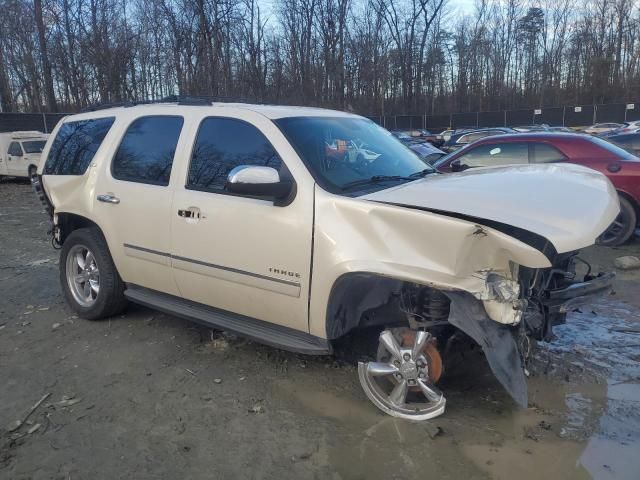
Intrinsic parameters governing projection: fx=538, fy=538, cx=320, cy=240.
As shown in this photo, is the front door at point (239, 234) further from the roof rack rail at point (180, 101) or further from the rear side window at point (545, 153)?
the rear side window at point (545, 153)

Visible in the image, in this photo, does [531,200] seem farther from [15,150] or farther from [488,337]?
[15,150]

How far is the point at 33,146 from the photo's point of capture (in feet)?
65.2

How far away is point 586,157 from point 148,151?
6221 mm

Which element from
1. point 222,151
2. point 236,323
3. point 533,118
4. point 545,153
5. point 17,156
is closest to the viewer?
point 236,323

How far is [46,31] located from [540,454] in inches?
1553

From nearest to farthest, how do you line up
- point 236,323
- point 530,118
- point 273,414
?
point 273,414
point 236,323
point 530,118

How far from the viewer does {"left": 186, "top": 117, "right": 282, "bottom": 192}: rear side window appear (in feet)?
12.2

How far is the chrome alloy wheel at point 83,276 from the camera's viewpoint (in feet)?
16.4

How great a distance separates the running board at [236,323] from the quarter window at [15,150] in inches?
706

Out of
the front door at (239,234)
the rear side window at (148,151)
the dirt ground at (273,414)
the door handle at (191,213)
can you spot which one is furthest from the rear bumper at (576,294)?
the rear side window at (148,151)

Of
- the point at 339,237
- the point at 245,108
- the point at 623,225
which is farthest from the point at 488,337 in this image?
the point at 623,225

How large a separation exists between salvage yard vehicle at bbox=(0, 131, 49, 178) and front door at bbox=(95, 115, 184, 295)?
17319mm

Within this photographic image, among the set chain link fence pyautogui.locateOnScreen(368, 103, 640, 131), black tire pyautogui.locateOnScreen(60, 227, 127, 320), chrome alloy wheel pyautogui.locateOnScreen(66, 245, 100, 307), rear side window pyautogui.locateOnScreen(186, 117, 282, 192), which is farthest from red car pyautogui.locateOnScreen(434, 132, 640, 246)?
chain link fence pyautogui.locateOnScreen(368, 103, 640, 131)

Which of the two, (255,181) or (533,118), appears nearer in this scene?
(255,181)
